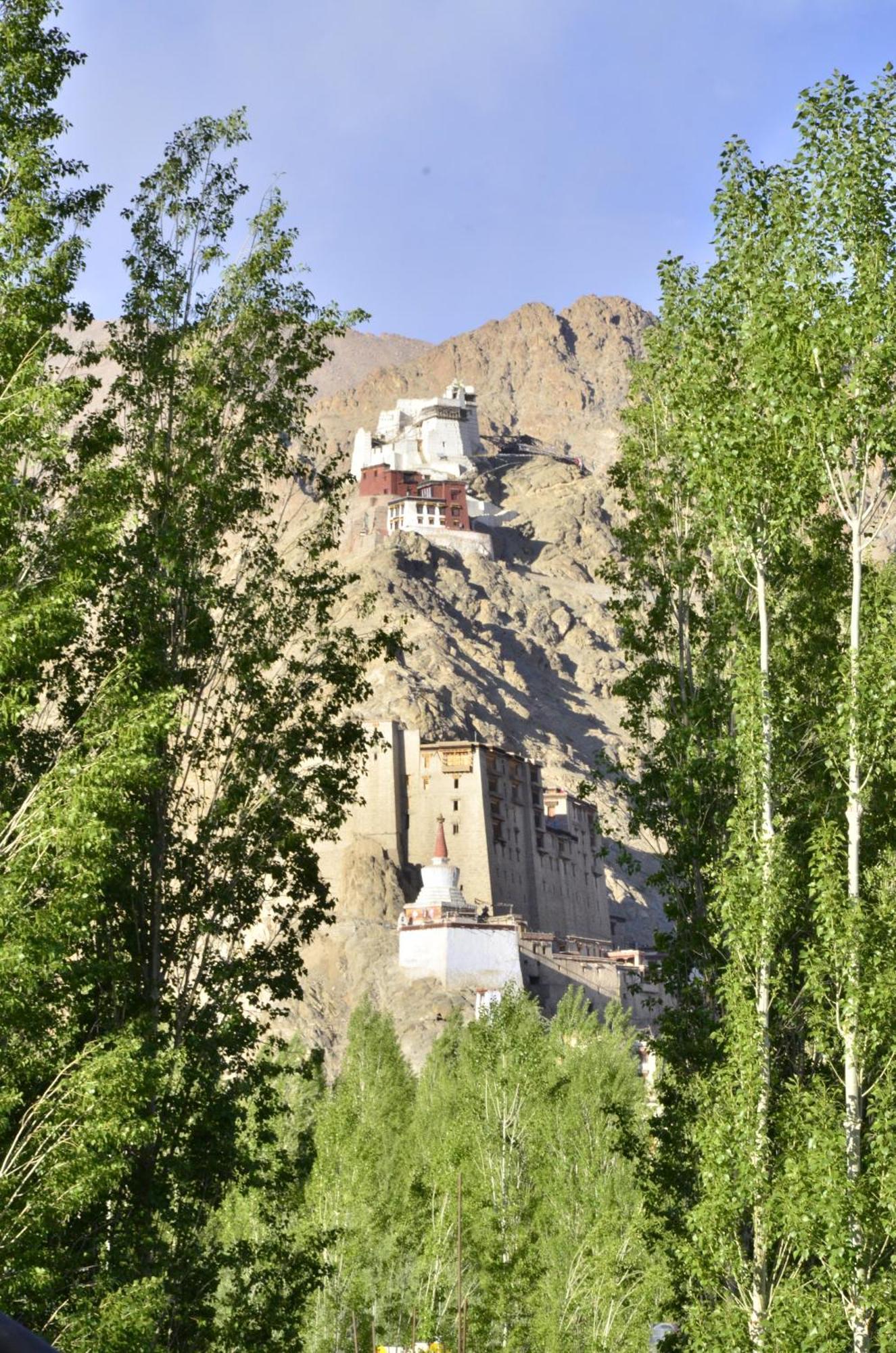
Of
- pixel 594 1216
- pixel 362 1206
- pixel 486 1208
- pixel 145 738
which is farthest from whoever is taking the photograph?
pixel 594 1216

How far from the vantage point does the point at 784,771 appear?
14.1 metres

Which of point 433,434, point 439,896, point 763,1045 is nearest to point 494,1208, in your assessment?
point 763,1045

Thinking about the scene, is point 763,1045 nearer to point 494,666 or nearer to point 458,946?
point 458,946

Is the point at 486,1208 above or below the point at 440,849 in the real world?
below

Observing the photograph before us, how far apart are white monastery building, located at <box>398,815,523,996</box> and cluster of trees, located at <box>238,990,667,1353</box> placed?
2593 cm

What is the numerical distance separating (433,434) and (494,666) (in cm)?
3854

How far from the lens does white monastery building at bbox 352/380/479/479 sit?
148375 mm

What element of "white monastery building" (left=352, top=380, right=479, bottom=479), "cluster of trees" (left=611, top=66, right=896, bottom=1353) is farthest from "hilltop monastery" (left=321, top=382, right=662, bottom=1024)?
"white monastery building" (left=352, top=380, right=479, bottom=479)

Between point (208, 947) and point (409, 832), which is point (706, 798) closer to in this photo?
point (208, 947)

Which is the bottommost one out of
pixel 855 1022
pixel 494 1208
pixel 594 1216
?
pixel 594 1216

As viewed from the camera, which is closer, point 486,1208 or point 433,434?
point 486,1208

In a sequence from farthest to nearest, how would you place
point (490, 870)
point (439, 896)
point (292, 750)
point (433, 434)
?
point (433, 434), point (490, 870), point (439, 896), point (292, 750)

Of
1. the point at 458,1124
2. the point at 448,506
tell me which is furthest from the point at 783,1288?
the point at 448,506

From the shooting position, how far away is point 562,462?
177000 mm
